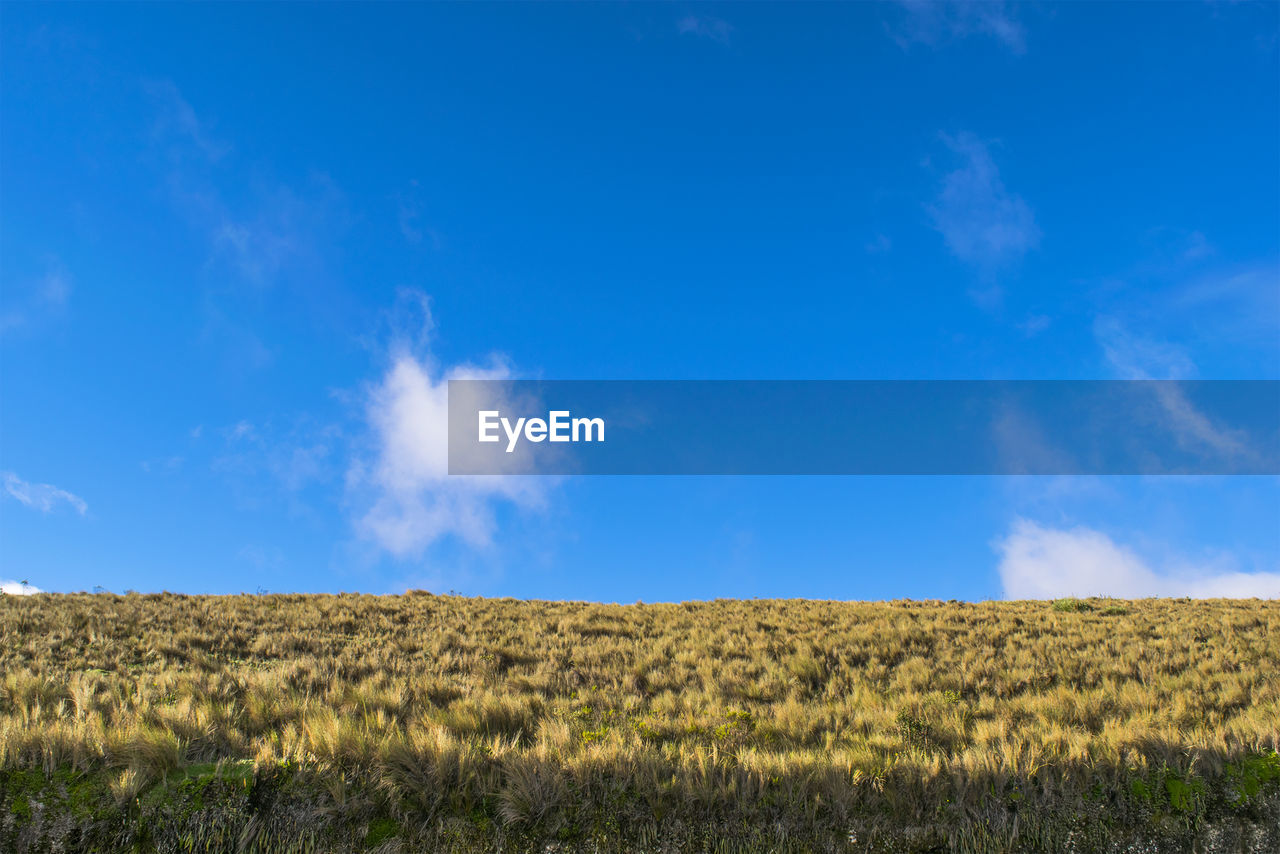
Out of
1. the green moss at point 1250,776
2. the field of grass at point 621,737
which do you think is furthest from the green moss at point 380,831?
the green moss at point 1250,776

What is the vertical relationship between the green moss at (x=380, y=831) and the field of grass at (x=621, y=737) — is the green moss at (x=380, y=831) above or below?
below

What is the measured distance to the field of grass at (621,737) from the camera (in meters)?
5.42

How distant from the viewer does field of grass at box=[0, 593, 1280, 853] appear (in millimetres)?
5418

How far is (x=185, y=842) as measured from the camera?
518 centimetres

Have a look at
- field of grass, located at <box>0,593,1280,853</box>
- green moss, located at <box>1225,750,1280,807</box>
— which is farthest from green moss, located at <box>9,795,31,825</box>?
green moss, located at <box>1225,750,1280,807</box>

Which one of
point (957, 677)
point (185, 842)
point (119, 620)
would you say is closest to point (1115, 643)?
point (957, 677)

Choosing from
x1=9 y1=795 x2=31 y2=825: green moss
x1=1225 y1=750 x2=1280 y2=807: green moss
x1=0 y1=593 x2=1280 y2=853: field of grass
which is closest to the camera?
x1=9 y1=795 x2=31 y2=825: green moss

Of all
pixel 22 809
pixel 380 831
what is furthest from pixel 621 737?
pixel 22 809

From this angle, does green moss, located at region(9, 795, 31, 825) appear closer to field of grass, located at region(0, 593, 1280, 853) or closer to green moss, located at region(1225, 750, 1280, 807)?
field of grass, located at region(0, 593, 1280, 853)

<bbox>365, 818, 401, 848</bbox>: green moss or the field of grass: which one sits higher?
the field of grass

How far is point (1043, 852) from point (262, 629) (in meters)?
19.4

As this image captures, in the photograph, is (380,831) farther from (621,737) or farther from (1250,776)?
(1250,776)

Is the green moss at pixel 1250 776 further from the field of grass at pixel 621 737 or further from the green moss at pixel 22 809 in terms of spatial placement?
the green moss at pixel 22 809

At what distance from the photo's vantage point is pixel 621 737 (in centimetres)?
752
